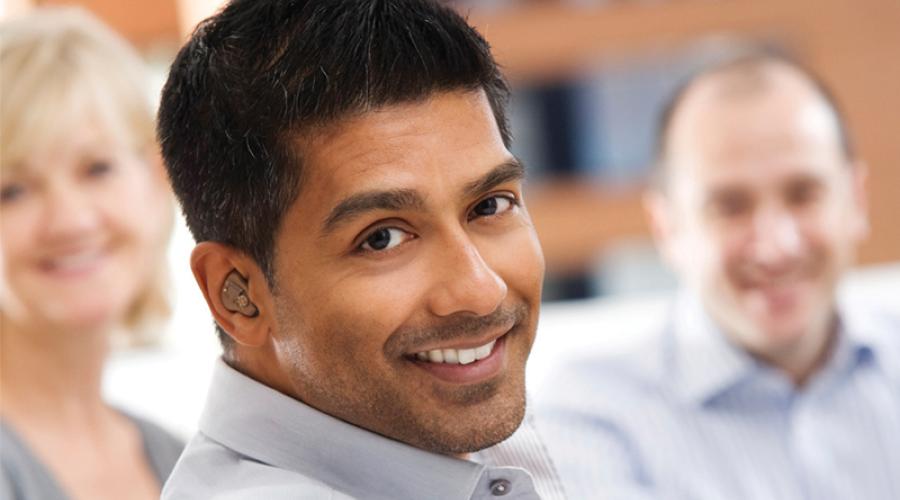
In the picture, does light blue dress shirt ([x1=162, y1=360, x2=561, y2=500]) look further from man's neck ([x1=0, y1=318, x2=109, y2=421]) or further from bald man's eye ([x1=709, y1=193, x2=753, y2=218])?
bald man's eye ([x1=709, y1=193, x2=753, y2=218])

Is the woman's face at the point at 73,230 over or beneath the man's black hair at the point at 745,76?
beneath

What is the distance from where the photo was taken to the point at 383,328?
3.72 feet

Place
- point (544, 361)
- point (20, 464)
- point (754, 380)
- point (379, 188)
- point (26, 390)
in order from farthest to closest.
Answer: point (544, 361), point (754, 380), point (26, 390), point (20, 464), point (379, 188)

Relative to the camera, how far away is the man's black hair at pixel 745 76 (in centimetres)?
254

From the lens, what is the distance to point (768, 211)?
2.38m

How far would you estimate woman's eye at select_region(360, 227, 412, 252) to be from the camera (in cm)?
114

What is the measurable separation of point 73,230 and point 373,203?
1100mm

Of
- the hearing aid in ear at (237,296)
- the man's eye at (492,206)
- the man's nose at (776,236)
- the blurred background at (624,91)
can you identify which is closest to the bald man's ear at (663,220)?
the man's nose at (776,236)

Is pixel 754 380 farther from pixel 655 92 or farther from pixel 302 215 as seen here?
pixel 655 92

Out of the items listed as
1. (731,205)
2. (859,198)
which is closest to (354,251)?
(731,205)

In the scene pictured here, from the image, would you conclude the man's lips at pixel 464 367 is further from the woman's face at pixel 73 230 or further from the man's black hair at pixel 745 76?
the man's black hair at pixel 745 76

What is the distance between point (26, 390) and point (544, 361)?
137cm

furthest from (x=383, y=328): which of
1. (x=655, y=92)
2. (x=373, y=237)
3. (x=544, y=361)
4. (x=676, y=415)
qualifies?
(x=655, y=92)

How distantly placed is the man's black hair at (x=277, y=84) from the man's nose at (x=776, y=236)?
128 cm
